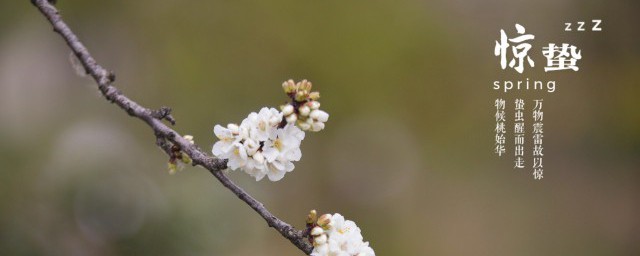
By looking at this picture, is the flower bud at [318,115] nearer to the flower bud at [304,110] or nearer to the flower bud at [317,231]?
the flower bud at [304,110]

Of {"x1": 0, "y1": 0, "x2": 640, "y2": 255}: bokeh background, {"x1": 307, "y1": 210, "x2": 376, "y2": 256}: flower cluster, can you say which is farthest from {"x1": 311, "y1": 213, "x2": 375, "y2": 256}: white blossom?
{"x1": 0, "y1": 0, "x2": 640, "y2": 255}: bokeh background

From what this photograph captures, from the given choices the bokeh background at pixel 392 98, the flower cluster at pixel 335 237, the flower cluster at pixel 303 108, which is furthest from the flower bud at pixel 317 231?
the bokeh background at pixel 392 98

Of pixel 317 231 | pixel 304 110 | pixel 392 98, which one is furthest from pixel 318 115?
pixel 392 98

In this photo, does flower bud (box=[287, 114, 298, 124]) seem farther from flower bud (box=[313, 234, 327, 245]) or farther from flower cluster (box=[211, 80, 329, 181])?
flower bud (box=[313, 234, 327, 245])

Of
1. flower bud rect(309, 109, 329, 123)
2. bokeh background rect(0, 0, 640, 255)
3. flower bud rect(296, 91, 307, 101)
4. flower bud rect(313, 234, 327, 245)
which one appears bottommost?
flower bud rect(313, 234, 327, 245)

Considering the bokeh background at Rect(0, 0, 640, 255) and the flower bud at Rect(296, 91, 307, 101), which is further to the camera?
the bokeh background at Rect(0, 0, 640, 255)

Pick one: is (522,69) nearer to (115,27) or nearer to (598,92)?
(598,92)
